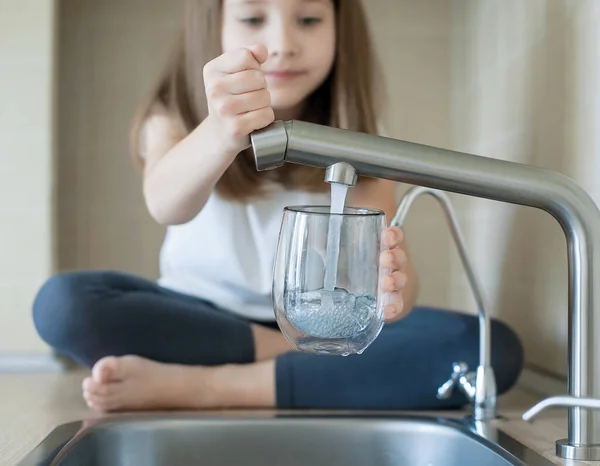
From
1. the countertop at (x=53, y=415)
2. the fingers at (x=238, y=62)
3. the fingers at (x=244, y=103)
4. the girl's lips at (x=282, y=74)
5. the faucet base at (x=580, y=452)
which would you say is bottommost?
the countertop at (x=53, y=415)

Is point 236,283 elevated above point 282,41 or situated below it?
below

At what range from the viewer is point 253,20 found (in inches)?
45.1

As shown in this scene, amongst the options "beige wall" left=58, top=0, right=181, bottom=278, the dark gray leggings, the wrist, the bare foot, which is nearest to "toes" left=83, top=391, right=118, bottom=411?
the bare foot

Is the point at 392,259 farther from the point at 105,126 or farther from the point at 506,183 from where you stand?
the point at 105,126

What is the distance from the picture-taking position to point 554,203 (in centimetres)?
67

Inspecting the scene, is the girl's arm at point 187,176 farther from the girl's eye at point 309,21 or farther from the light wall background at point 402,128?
the light wall background at point 402,128

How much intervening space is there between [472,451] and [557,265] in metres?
0.43

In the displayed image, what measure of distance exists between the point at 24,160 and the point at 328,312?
103cm

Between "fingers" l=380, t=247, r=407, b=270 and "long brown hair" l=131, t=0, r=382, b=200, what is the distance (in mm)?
499

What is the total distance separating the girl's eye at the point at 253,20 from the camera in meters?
1.14

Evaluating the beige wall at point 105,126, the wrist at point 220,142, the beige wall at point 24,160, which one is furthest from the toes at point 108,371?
the beige wall at point 105,126

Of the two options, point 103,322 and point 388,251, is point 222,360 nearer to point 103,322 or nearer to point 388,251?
point 103,322

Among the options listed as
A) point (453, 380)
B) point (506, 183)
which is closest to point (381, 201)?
point (453, 380)

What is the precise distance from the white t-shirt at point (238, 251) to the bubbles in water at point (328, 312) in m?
0.61
